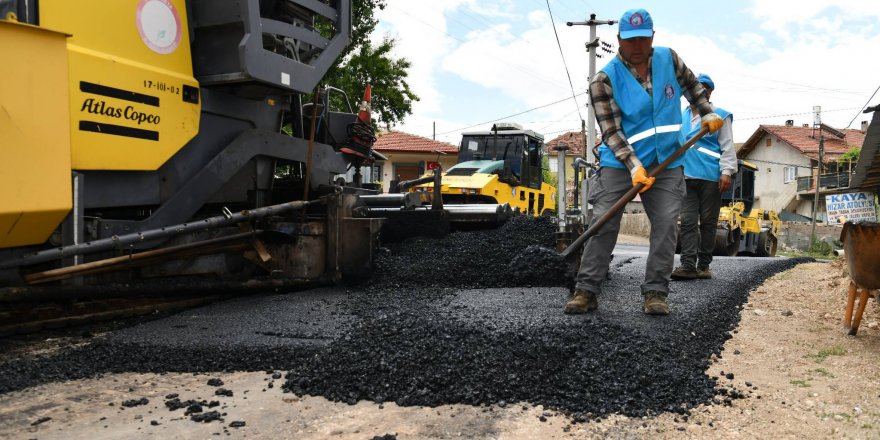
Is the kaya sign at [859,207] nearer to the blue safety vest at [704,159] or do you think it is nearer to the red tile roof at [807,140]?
the blue safety vest at [704,159]

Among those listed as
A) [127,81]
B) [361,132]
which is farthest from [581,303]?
[127,81]

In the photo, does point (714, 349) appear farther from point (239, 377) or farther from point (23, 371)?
point (23, 371)

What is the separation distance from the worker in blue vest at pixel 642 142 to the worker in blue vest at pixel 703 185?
4.55 feet

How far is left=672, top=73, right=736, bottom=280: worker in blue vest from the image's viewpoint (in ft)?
16.7

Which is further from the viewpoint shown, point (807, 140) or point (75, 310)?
point (807, 140)

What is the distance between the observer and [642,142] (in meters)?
3.69

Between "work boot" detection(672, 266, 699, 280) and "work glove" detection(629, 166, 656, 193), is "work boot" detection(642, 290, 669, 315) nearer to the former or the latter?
"work glove" detection(629, 166, 656, 193)

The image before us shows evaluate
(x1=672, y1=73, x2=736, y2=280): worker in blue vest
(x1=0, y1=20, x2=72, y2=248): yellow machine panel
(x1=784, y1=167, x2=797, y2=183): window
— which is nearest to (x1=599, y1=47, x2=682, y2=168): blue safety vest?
(x1=672, y1=73, x2=736, y2=280): worker in blue vest

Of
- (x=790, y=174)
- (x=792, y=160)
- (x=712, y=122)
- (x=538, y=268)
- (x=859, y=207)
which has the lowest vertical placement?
(x=538, y=268)

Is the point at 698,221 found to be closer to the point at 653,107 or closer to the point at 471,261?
the point at 471,261

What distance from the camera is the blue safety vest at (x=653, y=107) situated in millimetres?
3648

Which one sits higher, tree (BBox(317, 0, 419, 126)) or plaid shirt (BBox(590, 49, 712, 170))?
tree (BBox(317, 0, 419, 126))

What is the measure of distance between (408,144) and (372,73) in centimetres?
1688

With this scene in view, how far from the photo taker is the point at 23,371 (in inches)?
111
